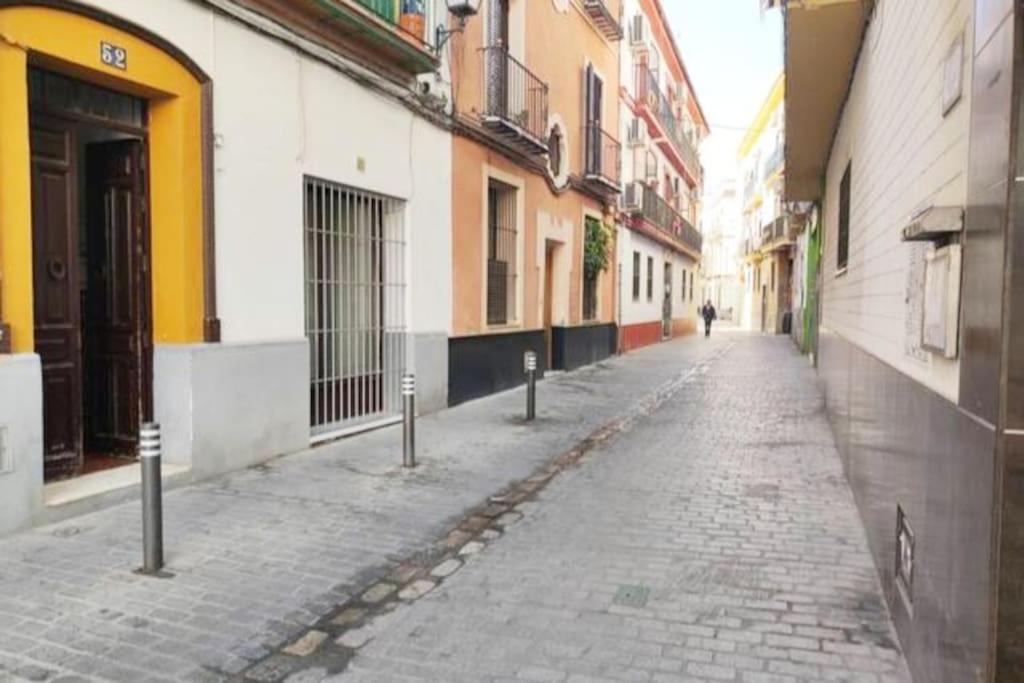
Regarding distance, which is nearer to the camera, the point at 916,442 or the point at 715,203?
the point at 916,442

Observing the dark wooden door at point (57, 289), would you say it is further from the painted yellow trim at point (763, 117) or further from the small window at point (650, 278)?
the painted yellow trim at point (763, 117)

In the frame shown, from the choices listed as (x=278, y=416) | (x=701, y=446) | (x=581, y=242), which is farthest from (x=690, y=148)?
(x=278, y=416)

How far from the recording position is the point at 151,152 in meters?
6.21

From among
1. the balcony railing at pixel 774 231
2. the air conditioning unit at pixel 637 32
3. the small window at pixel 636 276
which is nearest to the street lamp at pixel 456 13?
the air conditioning unit at pixel 637 32

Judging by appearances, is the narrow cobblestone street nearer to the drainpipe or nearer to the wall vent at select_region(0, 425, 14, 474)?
the wall vent at select_region(0, 425, 14, 474)

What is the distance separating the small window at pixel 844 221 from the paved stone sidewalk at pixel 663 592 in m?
2.33

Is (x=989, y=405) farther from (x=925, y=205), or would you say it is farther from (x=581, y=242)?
(x=581, y=242)

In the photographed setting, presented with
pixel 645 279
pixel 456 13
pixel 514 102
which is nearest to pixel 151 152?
pixel 456 13

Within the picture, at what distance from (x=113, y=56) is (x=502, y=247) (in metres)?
7.72

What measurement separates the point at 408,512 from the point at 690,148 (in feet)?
103

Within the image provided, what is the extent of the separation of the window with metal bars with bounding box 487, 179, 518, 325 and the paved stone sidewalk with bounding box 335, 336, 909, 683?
550cm

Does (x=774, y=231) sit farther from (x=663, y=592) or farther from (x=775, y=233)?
(x=663, y=592)

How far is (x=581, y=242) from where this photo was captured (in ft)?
54.4

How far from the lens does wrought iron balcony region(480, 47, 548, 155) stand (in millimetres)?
11258
